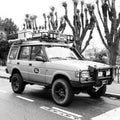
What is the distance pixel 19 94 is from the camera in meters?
8.30

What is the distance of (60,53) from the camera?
7.45 metres

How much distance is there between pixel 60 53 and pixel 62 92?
159cm

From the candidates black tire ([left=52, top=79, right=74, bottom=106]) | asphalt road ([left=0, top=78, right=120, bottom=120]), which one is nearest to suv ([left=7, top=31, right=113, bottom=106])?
black tire ([left=52, top=79, right=74, bottom=106])

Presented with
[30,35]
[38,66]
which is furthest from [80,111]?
[30,35]

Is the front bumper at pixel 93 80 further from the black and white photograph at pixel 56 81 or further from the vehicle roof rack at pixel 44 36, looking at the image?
the vehicle roof rack at pixel 44 36

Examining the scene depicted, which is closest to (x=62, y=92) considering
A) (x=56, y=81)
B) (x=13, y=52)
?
(x=56, y=81)

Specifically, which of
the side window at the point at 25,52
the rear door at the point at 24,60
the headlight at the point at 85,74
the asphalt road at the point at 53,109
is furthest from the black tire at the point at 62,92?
the side window at the point at 25,52

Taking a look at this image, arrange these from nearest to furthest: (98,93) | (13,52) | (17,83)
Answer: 1. (98,93)
2. (17,83)
3. (13,52)

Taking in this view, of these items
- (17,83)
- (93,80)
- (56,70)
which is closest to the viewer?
(93,80)

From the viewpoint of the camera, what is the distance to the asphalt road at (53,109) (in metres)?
5.36

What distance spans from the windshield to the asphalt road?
156 centimetres

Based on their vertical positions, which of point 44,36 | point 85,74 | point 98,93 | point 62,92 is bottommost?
point 98,93

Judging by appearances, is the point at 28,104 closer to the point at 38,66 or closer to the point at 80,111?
the point at 38,66

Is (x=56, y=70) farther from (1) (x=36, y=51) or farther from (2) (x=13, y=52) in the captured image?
(2) (x=13, y=52)
